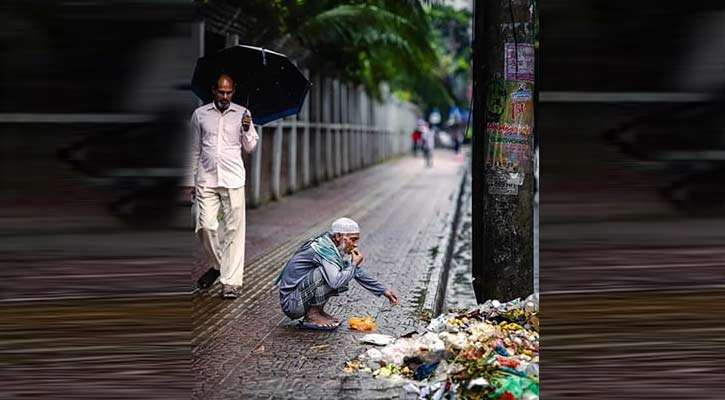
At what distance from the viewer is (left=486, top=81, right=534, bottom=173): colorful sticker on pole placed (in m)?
8.42

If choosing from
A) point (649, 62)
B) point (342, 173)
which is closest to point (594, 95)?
point (649, 62)

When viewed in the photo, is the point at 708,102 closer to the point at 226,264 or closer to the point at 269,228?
the point at 226,264

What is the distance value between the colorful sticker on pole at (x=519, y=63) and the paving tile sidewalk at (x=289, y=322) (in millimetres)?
2013

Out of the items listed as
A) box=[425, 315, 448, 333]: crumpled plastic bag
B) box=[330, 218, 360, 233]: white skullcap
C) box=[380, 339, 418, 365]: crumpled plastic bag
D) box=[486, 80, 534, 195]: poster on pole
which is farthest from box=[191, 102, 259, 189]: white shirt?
box=[380, 339, 418, 365]: crumpled plastic bag

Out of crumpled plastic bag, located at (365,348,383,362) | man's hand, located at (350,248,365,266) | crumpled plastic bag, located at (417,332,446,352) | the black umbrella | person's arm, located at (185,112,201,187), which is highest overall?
the black umbrella

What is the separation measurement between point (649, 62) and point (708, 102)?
420 mm

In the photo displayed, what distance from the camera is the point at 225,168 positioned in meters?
9.19

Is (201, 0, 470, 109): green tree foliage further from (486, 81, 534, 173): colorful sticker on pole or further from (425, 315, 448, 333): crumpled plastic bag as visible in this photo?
(425, 315, 448, 333): crumpled plastic bag

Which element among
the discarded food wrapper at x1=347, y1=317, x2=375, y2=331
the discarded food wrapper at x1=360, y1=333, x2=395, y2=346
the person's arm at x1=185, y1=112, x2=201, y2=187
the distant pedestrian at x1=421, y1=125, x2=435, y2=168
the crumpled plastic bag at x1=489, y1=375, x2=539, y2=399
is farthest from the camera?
the distant pedestrian at x1=421, y1=125, x2=435, y2=168

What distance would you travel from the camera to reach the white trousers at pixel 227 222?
9.21 m

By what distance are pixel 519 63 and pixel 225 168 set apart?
2529 mm

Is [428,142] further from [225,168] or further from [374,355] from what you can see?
[374,355]

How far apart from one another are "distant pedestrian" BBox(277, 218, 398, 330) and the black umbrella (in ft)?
6.13

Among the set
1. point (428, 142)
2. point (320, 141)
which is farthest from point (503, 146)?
point (428, 142)
